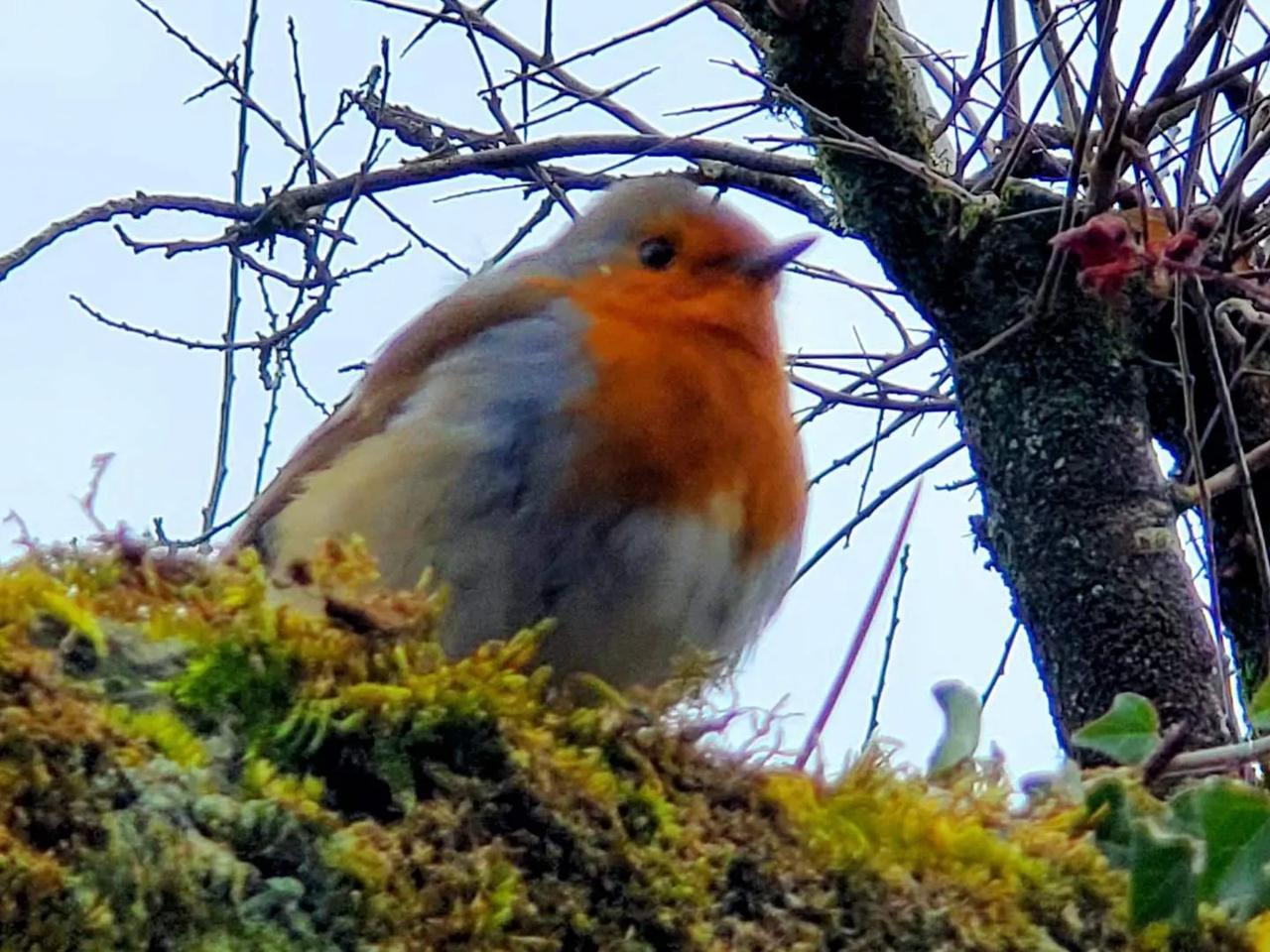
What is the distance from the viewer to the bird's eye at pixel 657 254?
2689 millimetres

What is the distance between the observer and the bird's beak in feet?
8.91

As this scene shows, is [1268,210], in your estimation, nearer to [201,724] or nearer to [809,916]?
[809,916]

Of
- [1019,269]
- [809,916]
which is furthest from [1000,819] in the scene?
[1019,269]

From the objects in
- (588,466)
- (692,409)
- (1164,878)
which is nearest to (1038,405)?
(692,409)

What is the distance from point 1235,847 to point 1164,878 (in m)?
0.07

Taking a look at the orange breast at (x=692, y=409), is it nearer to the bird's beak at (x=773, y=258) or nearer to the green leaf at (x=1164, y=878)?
the bird's beak at (x=773, y=258)

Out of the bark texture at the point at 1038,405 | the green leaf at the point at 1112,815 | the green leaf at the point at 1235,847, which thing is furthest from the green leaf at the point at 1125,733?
the bark texture at the point at 1038,405

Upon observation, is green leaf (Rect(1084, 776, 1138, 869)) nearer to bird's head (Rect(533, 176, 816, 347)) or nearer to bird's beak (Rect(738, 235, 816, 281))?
bird's head (Rect(533, 176, 816, 347))

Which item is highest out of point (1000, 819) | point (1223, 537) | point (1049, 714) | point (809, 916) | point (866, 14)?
point (866, 14)

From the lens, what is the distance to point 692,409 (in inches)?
92.4

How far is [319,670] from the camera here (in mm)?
1420

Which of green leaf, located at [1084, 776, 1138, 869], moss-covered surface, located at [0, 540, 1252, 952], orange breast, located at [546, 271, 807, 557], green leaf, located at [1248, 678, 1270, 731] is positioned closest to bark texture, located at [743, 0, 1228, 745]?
orange breast, located at [546, 271, 807, 557]

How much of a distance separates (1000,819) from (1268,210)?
5.72 ft

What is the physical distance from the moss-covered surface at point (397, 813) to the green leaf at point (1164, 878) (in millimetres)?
38
